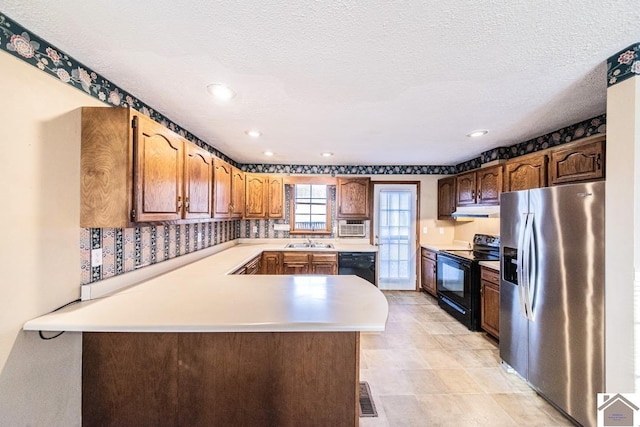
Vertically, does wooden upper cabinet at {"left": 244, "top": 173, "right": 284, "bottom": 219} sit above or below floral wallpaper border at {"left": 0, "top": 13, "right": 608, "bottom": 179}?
below

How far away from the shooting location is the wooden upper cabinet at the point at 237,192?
10.9ft

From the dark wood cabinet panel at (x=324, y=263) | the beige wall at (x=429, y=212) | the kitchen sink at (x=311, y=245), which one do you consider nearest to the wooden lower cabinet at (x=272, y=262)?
the kitchen sink at (x=311, y=245)

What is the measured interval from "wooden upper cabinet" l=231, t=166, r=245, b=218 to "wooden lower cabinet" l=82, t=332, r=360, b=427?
6.54 ft

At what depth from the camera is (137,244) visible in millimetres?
2051

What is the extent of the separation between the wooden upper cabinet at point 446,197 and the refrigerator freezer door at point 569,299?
2.14 m

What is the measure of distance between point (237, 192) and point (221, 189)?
65cm

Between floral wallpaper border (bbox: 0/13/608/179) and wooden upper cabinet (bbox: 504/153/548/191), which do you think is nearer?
floral wallpaper border (bbox: 0/13/608/179)

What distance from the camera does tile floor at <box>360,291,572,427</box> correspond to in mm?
1859

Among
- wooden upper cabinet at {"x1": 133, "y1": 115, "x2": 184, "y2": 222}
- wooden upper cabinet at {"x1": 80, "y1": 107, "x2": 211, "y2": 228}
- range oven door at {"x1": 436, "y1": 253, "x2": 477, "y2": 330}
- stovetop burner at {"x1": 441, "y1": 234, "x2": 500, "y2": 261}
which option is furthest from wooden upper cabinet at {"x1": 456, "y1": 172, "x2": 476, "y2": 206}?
wooden upper cabinet at {"x1": 80, "y1": 107, "x2": 211, "y2": 228}

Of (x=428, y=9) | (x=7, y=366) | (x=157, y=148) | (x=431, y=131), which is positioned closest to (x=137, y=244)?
(x=157, y=148)

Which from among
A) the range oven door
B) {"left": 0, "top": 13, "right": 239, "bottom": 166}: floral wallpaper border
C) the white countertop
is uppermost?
{"left": 0, "top": 13, "right": 239, "bottom": 166}: floral wallpaper border

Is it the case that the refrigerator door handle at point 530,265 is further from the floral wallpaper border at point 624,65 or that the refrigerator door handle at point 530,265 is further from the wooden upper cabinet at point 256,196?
the wooden upper cabinet at point 256,196

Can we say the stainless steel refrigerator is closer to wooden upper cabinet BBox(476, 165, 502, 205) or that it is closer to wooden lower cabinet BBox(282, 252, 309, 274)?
wooden upper cabinet BBox(476, 165, 502, 205)

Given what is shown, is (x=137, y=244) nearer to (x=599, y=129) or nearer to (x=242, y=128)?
(x=242, y=128)
